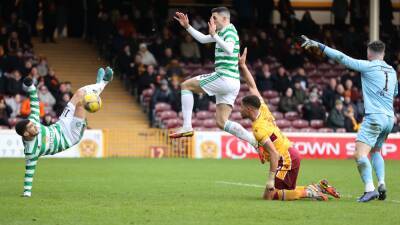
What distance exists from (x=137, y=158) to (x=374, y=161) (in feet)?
49.1

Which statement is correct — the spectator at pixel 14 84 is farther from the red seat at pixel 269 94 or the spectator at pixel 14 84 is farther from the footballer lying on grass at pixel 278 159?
the footballer lying on grass at pixel 278 159

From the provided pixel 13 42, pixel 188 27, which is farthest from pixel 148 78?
pixel 188 27

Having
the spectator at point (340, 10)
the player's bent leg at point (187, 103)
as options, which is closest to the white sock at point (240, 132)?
the player's bent leg at point (187, 103)

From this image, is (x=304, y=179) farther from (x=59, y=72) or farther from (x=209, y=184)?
(x=59, y=72)

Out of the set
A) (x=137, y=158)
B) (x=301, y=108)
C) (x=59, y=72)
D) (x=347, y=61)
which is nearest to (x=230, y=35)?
(x=347, y=61)

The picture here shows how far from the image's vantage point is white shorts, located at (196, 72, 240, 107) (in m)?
16.0

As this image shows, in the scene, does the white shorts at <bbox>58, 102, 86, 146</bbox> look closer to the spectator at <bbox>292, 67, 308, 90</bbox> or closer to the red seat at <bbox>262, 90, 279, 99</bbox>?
the red seat at <bbox>262, 90, 279, 99</bbox>

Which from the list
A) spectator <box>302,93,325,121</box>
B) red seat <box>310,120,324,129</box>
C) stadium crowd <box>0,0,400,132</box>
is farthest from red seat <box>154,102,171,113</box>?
red seat <box>310,120,324,129</box>

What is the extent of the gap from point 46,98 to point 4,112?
1.70 metres

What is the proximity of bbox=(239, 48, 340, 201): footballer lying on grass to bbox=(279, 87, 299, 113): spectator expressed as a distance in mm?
18454

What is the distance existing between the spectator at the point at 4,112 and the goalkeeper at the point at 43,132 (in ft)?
44.9

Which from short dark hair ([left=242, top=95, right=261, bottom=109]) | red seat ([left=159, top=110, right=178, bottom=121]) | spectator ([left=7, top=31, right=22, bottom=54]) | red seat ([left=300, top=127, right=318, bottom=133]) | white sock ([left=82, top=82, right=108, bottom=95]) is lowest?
short dark hair ([left=242, top=95, right=261, bottom=109])

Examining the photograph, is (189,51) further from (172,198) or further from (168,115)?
(172,198)

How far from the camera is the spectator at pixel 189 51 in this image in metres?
35.3
